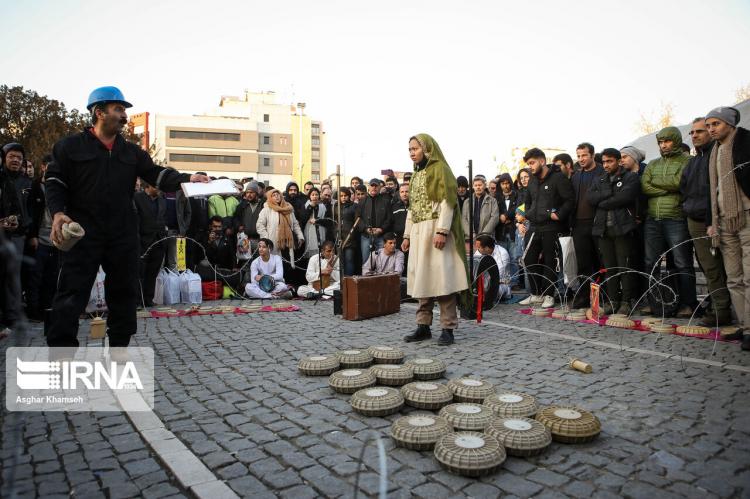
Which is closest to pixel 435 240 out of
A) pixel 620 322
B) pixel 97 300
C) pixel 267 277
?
pixel 620 322

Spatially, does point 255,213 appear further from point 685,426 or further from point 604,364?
point 685,426

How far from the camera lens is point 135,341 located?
247 inches

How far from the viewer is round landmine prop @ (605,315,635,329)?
686 cm

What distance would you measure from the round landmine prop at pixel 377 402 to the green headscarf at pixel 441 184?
250 centimetres

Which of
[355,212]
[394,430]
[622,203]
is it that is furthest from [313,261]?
[394,430]

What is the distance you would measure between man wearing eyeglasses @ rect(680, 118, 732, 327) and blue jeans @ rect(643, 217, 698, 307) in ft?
1.19

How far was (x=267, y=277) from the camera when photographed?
10.7 meters

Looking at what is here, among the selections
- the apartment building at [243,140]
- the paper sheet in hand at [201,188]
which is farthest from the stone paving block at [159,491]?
the apartment building at [243,140]

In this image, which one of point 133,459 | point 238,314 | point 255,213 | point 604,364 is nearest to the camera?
point 133,459

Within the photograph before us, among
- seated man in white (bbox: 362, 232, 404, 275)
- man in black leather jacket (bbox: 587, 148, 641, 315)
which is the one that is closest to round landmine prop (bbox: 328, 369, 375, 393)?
man in black leather jacket (bbox: 587, 148, 641, 315)

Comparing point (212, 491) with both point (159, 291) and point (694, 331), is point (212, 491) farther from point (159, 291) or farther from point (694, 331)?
point (159, 291)

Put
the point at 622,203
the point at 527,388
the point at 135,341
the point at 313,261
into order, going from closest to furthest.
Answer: the point at 527,388
the point at 135,341
the point at 622,203
the point at 313,261

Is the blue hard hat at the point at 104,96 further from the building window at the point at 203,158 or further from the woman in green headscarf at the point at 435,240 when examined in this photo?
the building window at the point at 203,158

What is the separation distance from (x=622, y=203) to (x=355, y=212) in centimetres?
556
